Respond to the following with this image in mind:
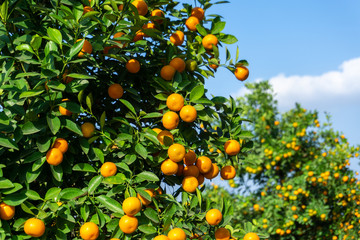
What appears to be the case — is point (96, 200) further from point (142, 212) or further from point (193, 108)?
point (193, 108)

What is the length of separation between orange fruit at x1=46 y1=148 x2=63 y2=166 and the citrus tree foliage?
205 inches

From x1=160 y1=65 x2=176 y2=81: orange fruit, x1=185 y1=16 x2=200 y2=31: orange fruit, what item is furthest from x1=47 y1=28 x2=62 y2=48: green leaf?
x1=185 y1=16 x2=200 y2=31: orange fruit

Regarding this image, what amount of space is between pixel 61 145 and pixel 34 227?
0.42 m

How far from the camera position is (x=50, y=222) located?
6.91 feet

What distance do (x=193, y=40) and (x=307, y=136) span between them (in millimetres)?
5340

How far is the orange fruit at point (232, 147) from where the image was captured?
7.91 feet

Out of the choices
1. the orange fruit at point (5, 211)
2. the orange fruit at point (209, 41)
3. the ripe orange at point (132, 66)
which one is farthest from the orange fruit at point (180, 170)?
the orange fruit at point (5, 211)

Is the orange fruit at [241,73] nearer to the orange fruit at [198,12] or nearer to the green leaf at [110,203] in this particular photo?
the orange fruit at [198,12]

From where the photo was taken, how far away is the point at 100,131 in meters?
2.25

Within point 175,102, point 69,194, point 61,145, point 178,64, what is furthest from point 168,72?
point 69,194

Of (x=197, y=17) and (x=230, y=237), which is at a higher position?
(x=197, y=17)

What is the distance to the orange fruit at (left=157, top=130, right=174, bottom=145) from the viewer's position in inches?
84.1

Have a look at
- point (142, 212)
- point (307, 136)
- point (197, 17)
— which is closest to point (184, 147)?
point (142, 212)

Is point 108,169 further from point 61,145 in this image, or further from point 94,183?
point 61,145
